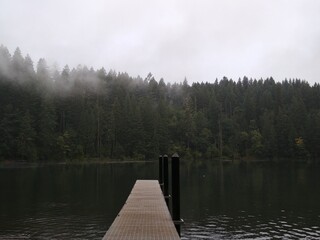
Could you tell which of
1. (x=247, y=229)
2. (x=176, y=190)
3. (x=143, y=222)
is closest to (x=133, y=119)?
(x=247, y=229)

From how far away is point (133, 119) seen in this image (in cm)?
12975

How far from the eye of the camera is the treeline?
110 m

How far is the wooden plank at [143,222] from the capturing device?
1186 centimetres

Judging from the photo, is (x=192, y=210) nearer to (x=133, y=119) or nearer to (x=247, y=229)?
(x=247, y=229)

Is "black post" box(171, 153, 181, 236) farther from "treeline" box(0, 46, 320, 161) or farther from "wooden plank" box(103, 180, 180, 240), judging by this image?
"treeline" box(0, 46, 320, 161)

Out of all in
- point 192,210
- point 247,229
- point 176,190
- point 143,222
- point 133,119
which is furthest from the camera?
point 133,119

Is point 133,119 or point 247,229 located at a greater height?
point 133,119

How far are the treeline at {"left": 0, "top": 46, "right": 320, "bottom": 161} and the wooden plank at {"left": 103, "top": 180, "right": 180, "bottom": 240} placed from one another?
8950cm

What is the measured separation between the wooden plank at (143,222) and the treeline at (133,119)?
8950 cm

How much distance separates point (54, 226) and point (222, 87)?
16093cm

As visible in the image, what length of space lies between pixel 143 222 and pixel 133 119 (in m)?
116

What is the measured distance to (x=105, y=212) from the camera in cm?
3253

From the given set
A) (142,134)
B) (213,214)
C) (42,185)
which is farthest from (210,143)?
(213,214)

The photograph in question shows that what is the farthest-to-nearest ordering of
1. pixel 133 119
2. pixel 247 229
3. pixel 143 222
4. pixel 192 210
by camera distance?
pixel 133 119 → pixel 192 210 → pixel 247 229 → pixel 143 222
